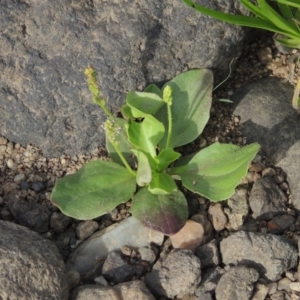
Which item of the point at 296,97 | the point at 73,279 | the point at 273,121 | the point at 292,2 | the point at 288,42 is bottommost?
the point at 73,279

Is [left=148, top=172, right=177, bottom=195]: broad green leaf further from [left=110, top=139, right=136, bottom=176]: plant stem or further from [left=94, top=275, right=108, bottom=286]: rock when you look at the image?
[left=94, top=275, right=108, bottom=286]: rock

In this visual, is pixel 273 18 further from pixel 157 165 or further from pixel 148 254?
pixel 148 254

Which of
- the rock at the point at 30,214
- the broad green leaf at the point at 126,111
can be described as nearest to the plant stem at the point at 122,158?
the broad green leaf at the point at 126,111

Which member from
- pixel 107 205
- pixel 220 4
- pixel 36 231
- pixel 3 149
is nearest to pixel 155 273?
pixel 107 205

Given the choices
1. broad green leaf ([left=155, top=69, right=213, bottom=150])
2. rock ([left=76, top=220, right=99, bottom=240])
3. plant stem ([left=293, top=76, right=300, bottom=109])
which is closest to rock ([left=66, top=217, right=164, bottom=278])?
rock ([left=76, top=220, right=99, bottom=240])

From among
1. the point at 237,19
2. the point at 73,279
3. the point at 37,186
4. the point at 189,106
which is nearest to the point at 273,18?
the point at 237,19

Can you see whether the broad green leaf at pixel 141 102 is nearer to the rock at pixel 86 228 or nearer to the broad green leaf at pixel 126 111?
the broad green leaf at pixel 126 111
